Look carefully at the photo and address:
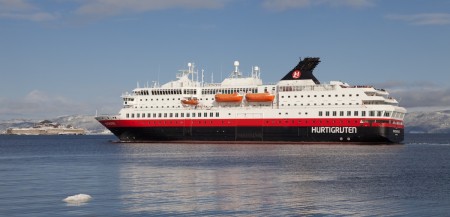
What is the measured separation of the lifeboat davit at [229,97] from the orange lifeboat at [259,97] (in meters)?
0.99

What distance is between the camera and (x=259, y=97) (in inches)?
3187

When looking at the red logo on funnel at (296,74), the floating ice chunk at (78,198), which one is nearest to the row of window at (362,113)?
the red logo on funnel at (296,74)

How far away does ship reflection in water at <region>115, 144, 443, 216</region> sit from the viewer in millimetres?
25094

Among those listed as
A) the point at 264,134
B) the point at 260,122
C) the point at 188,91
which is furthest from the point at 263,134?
the point at 188,91

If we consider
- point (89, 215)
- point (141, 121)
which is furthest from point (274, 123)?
point (89, 215)

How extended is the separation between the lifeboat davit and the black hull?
3.49 meters

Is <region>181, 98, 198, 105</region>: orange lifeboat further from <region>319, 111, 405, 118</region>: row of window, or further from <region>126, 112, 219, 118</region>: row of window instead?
<region>319, 111, 405, 118</region>: row of window

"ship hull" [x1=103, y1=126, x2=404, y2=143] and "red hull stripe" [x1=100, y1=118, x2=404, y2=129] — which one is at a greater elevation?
"red hull stripe" [x1=100, y1=118, x2=404, y2=129]

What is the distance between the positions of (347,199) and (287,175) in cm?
1084

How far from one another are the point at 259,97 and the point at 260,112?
72.5 inches

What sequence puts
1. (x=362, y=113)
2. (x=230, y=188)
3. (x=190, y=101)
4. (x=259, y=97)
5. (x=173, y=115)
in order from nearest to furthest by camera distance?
(x=230, y=188), (x=362, y=113), (x=259, y=97), (x=190, y=101), (x=173, y=115)

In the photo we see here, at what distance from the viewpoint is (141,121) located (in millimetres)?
Result: 85250

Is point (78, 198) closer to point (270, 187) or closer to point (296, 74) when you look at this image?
point (270, 187)

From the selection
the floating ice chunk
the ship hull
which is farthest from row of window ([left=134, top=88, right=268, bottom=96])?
the floating ice chunk
